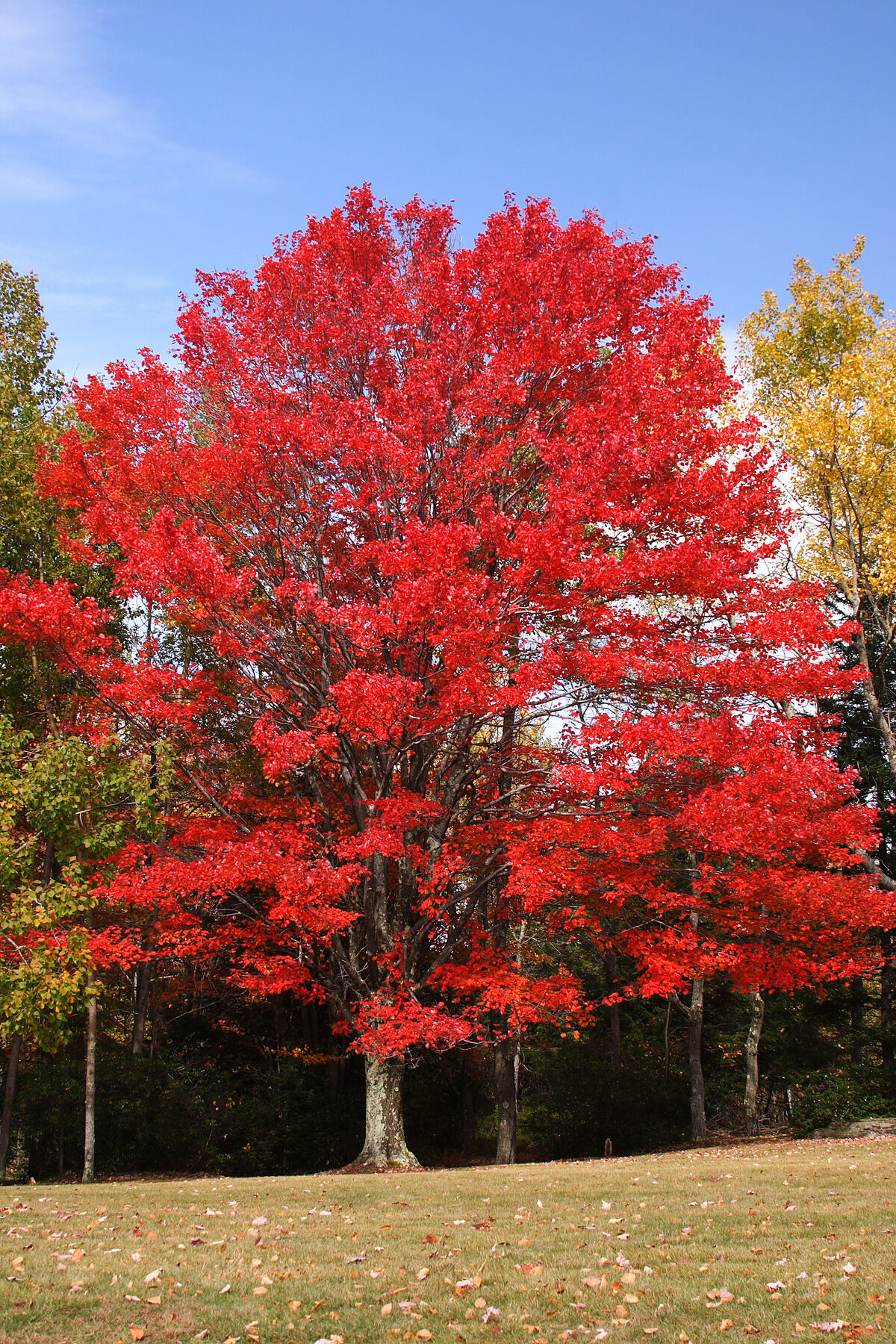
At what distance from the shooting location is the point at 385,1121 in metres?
14.1

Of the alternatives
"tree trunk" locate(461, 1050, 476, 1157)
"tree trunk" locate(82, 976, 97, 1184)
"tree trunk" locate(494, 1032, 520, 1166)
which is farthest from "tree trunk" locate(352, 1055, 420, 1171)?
"tree trunk" locate(461, 1050, 476, 1157)

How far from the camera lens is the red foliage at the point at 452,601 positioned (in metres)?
12.3

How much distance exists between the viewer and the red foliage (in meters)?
12.3

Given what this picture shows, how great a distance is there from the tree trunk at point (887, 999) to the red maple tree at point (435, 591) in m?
6.49

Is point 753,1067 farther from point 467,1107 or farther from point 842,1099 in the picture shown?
point 467,1107

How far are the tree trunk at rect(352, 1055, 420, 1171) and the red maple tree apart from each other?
49 millimetres

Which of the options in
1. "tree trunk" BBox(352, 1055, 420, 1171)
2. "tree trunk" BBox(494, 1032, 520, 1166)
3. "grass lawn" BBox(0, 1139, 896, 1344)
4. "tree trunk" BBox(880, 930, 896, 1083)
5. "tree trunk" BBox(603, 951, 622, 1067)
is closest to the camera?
"grass lawn" BBox(0, 1139, 896, 1344)

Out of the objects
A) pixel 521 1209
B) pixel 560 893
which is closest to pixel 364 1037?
pixel 560 893

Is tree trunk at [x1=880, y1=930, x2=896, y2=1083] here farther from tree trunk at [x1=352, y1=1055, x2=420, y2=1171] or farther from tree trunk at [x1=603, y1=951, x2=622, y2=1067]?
tree trunk at [x1=352, y1=1055, x2=420, y2=1171]

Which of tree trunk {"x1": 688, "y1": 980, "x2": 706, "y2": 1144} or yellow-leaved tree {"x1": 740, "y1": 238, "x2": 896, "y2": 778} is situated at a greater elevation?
yellow-leaved tree {"x1": 740, "y1": 238, "x2": 896, "y2": 778}

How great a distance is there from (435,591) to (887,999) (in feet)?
55.8

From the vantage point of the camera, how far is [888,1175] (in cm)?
960

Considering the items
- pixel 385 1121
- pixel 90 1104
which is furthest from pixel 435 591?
pixel 90 1104

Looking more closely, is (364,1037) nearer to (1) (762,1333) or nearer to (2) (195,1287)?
(2) (195,1287)
